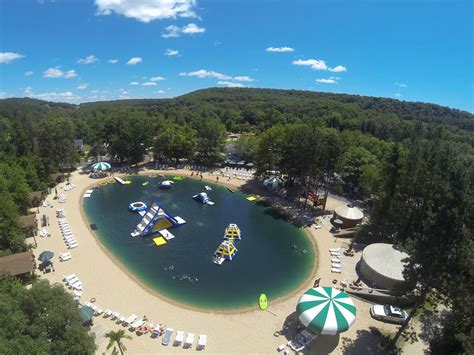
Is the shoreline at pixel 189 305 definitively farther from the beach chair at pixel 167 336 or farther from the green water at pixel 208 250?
the beach chair at pixel 167 336

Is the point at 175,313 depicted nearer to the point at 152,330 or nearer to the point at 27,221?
the point at 152,330

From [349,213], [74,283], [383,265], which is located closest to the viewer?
[74,283]

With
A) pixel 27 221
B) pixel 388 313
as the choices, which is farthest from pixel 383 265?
pixel 27 221

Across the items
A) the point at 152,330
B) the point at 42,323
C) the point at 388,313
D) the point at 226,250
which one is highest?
the point at 42,323

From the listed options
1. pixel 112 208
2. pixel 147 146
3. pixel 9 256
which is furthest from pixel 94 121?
pixel 9 256

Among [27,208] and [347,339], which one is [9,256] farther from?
[347,339]

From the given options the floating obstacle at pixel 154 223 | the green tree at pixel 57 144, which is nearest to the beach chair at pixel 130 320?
the floating obstacle at pixel 154 223

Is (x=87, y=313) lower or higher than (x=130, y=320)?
higher
